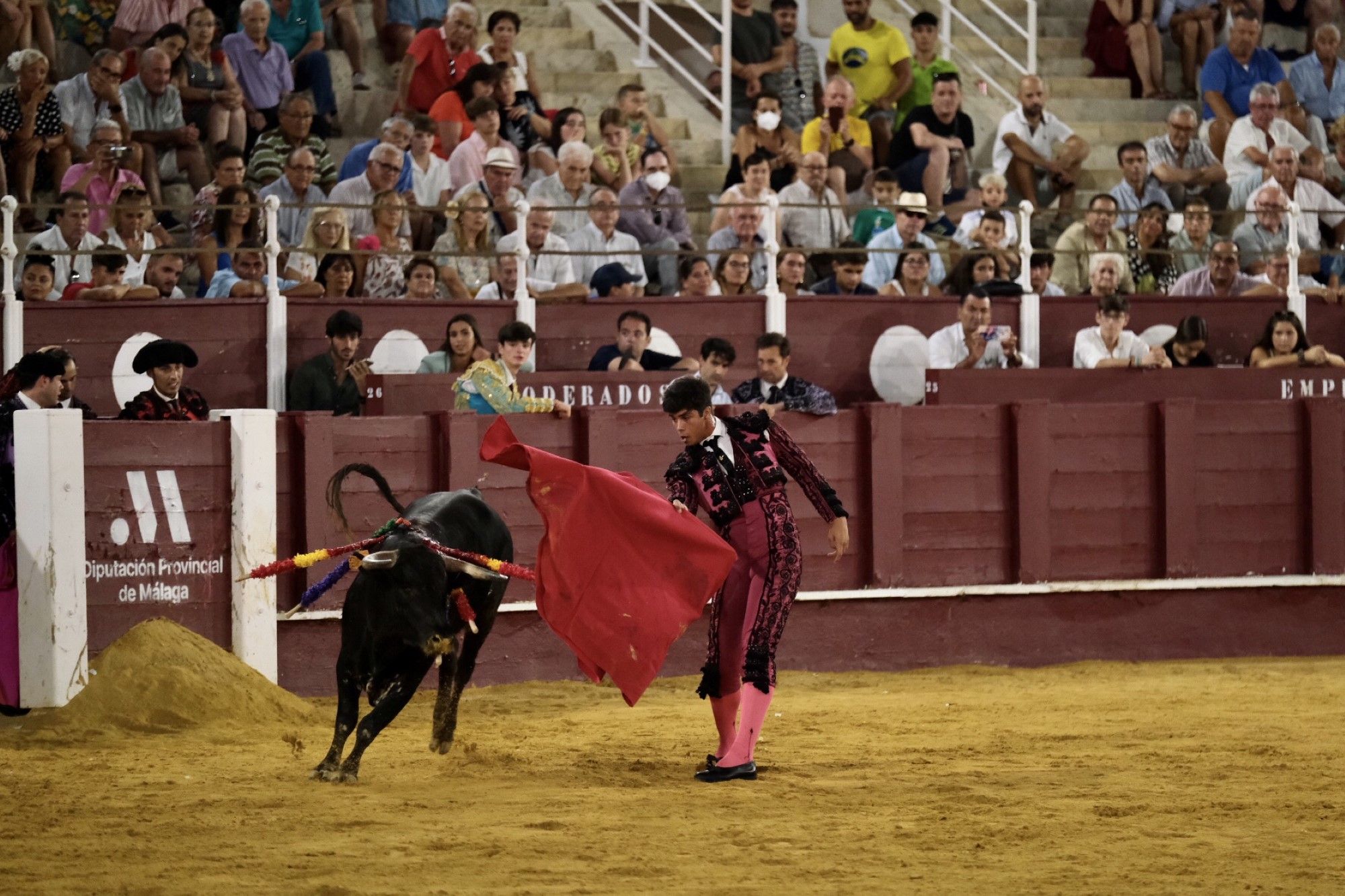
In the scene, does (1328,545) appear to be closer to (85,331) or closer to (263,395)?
(263,395)

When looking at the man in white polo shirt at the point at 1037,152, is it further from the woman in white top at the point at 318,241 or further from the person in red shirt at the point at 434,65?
the woman in white top at the point at 318,241

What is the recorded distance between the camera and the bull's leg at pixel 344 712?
6.31 meters

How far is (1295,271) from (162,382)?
672 cm

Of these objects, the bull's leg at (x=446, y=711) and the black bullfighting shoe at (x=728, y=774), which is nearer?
the black bullfighting shoe at (x=728, y=774)

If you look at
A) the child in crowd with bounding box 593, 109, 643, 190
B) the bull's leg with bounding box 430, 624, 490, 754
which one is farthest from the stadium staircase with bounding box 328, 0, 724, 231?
the bull's leg with bounding box 430, 624, 490, 754

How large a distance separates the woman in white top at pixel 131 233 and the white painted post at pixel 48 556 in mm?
2297

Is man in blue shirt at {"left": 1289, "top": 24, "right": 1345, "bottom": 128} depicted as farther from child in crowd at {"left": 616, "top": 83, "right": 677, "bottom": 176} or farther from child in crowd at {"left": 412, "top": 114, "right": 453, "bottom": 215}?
child in crowd at {"left": 412, "top": 114, "right": 453, "bottom": 215}

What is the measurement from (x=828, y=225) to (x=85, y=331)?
14.4ft

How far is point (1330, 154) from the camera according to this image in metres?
14.1

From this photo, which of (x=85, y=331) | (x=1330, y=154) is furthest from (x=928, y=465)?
(x=1330, y=154)

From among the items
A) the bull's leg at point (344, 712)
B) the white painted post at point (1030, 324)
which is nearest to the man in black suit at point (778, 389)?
the white painted post at point (1030, 324)

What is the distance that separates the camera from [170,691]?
7684 millimetres

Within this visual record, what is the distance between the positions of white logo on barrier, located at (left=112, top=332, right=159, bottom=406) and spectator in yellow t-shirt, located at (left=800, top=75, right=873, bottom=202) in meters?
4.62

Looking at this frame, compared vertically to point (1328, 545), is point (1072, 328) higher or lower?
higher
